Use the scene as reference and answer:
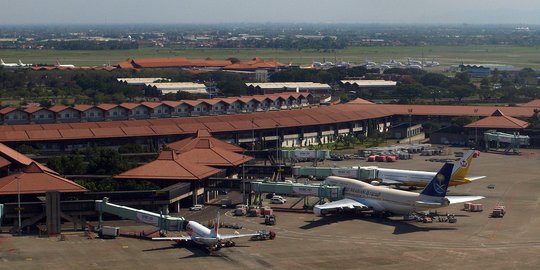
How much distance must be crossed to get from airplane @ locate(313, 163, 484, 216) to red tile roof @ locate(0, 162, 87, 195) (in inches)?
720

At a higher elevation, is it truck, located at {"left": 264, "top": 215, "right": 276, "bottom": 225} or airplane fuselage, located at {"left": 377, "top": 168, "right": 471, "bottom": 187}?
airplane fuselage, located at {"left": 377, "top": 168, "right": 471, "bottom": 187}

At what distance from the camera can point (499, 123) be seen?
125m

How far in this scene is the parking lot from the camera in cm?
6016

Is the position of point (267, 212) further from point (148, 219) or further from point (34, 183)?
point (34, 183)

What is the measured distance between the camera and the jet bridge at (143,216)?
219ft

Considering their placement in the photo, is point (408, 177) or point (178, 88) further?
point (178, 88)

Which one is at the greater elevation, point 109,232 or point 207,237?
point 207,237

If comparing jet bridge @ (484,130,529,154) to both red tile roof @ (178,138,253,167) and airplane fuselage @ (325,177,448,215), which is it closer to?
red tile roof @ (178,138,253,167)

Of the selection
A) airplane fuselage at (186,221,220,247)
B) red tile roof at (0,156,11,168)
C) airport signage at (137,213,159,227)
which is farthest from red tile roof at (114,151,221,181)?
airplane fuselage at (186,221,220,247)

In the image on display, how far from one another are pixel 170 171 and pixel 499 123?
57410mm

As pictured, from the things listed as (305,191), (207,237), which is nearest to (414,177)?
(305,191)

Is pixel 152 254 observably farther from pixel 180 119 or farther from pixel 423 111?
pixel 423 111

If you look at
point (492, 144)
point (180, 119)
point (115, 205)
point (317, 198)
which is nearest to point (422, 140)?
point (492, 144)

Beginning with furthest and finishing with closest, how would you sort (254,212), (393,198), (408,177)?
(408,177), (254,212), (393,198)
